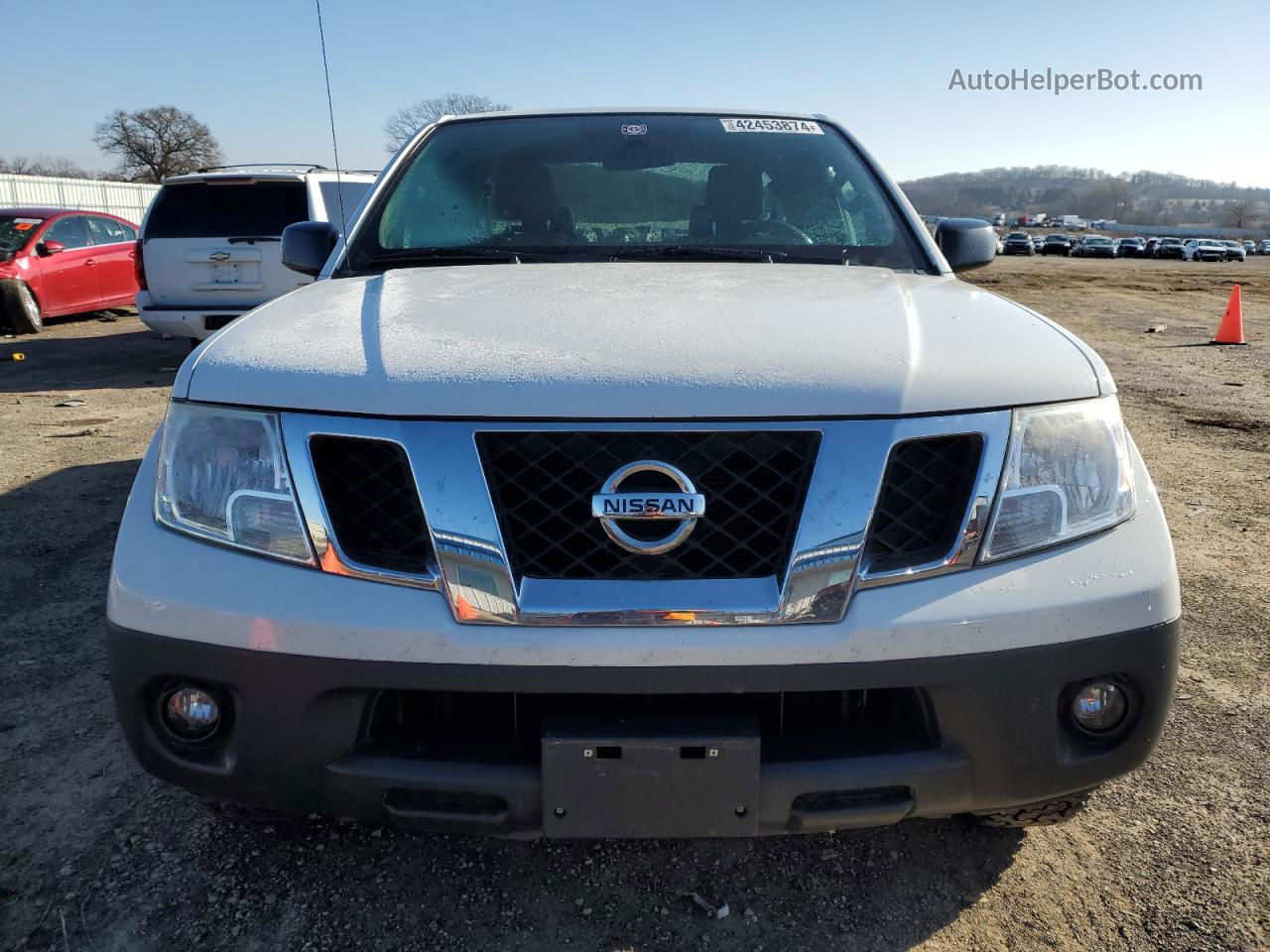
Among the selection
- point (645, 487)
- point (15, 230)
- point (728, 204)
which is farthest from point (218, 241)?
point (645, 487)

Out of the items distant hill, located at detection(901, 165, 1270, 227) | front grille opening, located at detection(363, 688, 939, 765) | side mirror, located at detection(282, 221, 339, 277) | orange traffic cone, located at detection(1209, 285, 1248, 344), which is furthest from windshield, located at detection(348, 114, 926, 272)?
distant hill, located at detection(901, 165, 1270, 227)

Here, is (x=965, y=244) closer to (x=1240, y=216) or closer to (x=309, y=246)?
(x=309, y=246)

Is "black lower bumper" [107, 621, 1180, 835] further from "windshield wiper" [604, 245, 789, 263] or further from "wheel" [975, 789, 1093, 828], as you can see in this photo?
"windshield wiper" [604, 245, 789, 263]

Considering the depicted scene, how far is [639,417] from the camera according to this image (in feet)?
5.19

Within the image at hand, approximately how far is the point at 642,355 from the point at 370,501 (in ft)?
1.80

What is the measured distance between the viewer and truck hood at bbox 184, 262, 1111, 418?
63.1 inches

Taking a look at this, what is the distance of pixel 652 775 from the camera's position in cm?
156

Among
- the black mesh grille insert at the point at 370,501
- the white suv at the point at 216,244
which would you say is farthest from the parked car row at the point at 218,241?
the black mesh grille insert at the point at 370,501

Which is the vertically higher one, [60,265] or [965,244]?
[965,244]

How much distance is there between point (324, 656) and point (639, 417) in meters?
0.66

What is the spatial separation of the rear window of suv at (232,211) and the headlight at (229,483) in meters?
7.08

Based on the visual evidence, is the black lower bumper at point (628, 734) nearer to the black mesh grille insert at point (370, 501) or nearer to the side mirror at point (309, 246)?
the black mesh grille insert at point (370, 501)

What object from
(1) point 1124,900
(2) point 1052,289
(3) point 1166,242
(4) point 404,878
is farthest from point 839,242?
(3) point 1166,242

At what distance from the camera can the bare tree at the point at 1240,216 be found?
13075 centimetres
